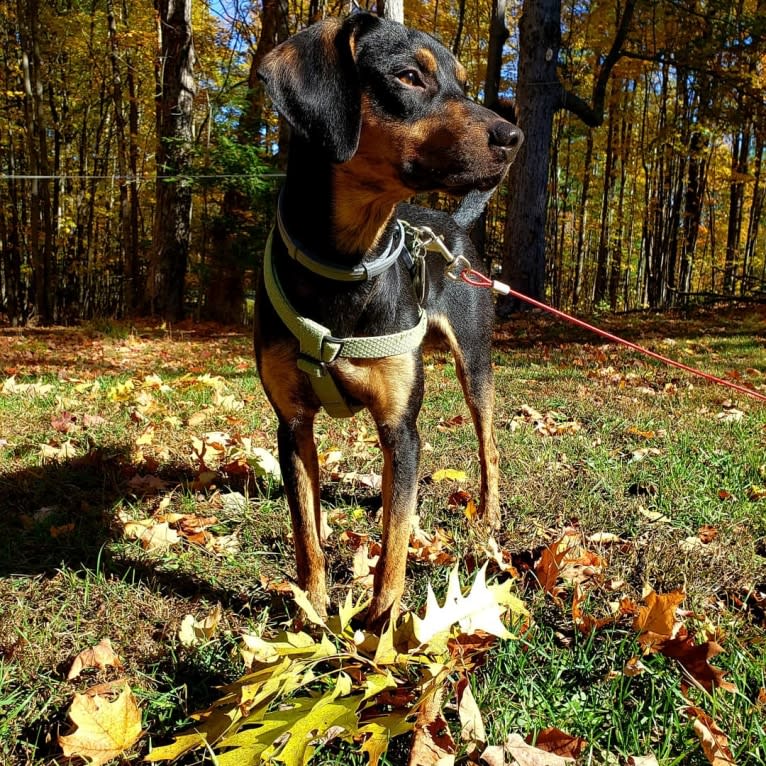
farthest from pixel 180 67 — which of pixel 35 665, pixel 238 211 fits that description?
pixel 35 665

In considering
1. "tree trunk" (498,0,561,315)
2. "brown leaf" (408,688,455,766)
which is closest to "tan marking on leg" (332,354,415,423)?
Result: "brown leaf" (408,688,455,766)

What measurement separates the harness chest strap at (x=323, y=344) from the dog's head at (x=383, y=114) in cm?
57

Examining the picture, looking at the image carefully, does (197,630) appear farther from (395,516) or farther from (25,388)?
(25,388)

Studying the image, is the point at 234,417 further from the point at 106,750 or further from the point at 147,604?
the point at 106,750

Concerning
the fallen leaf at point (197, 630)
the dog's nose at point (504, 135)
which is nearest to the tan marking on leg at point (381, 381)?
the dog's nose at point (504, 135)

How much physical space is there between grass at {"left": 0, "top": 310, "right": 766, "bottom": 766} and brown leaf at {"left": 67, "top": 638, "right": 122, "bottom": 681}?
0.04 meters

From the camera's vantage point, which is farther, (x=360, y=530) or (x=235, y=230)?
(x=235, y=230)

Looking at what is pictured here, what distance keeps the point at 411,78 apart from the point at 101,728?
248 cm

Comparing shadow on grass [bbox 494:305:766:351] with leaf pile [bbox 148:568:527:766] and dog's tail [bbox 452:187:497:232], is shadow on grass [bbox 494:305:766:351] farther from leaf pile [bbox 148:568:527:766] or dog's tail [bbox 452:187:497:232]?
leaf pile [bbox 148:568:527:766]

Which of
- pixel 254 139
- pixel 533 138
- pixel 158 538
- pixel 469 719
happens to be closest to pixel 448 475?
pixel 158 538

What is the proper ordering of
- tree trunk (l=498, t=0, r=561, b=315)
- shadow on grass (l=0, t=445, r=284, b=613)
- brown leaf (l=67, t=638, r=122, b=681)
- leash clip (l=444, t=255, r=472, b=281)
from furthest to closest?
1. tree trunk (l=498, t=0, r=561, b=315)
2. leash clip (l=444, t=255, r=472, b=281)
3. shadow on grass (l=0, t=445, r=284, b=613)
4. brown leaf (l=67, t=638, r=122, b=681)

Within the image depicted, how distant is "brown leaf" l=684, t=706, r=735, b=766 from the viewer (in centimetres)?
165

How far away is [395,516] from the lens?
8.02 feet

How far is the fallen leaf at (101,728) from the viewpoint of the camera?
1703 millimetres
